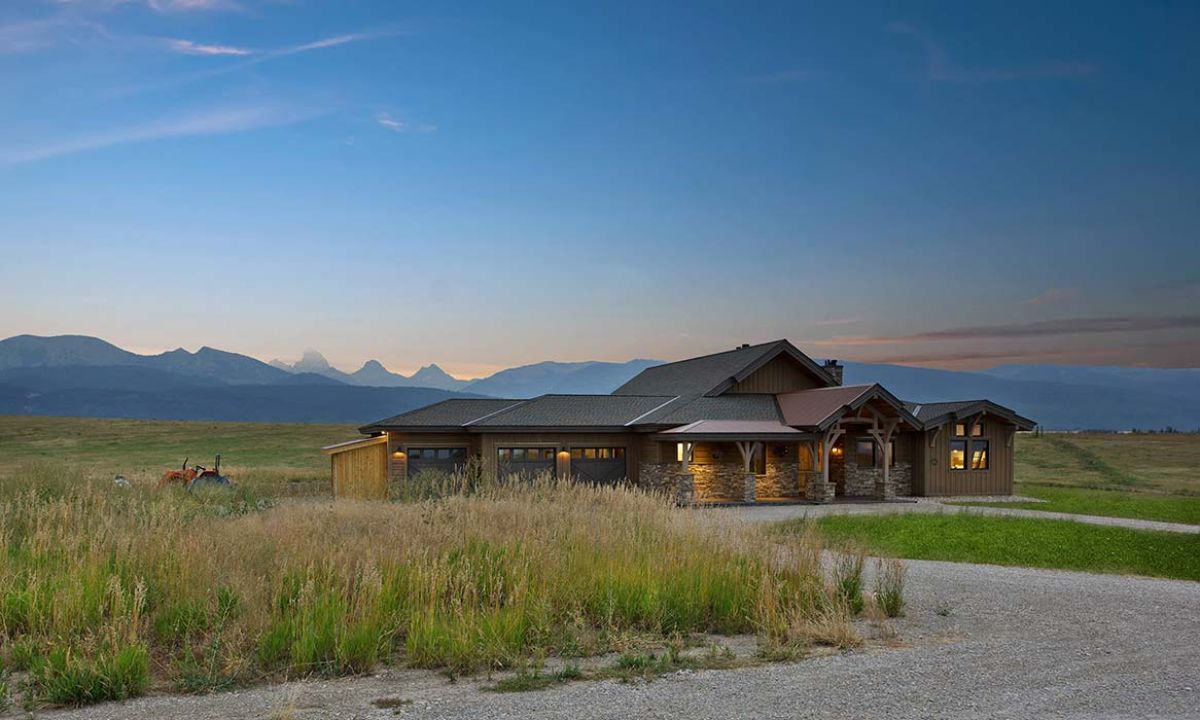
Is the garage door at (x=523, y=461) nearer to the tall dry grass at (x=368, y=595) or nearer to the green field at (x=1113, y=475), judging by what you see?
the green field at (x=1113, y=475)

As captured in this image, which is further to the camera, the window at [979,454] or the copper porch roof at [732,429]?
the window at [979,454]

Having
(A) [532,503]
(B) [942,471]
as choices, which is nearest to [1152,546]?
(A) [532,503]

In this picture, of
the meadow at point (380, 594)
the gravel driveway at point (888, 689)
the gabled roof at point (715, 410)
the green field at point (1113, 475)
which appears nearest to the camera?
the gravel driveway at point (888, 689)

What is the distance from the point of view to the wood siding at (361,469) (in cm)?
2850

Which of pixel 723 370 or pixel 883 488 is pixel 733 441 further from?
pixel 883 488

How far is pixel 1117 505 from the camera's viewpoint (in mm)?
26328

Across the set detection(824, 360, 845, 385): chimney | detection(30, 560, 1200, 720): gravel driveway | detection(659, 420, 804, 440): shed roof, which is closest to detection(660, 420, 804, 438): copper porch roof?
detection(659, 420, 804, 440): shed roof

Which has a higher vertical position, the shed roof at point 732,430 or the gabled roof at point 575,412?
the gabled roof at point 575,412

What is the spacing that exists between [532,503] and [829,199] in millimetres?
24593

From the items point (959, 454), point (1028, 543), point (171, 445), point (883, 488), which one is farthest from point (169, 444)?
point (1028, 543)

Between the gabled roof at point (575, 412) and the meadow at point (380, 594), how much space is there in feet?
54.6

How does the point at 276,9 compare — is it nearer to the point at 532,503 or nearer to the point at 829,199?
the point at 532,503

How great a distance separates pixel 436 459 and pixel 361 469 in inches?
111

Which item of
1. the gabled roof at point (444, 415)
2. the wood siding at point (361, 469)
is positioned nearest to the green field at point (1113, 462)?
the gabled roof at point (444, 415)
